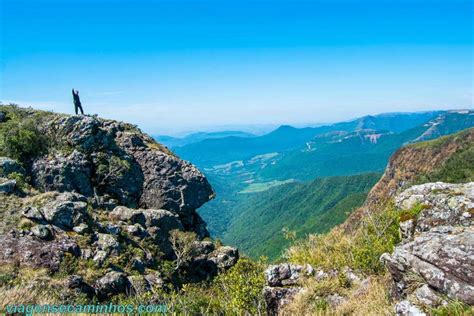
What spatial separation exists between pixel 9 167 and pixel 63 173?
5.69m

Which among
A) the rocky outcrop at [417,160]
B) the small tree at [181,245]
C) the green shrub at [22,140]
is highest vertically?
the green shrub at [22,140]

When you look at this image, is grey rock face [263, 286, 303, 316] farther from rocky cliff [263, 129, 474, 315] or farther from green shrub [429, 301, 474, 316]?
green shrub [429, 301, 474, 316]

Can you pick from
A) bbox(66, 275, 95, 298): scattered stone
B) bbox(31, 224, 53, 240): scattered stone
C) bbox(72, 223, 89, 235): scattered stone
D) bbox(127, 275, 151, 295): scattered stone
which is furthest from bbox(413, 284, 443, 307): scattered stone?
bbox(72, 223, 89, 235): scattered stone

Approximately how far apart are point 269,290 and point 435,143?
642 ft

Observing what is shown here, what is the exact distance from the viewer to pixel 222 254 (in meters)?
41.8

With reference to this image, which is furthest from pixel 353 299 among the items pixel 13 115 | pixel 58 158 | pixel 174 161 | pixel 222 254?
pixel 13 115

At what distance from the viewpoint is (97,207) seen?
3694 centimetres

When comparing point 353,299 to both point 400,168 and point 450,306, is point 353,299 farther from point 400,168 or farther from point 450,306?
point 400,168

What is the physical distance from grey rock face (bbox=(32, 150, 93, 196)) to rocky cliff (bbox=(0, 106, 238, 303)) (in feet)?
0.31

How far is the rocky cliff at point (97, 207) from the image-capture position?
2314 cm

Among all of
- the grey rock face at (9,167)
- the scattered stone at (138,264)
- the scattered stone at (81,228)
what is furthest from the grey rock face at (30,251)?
the grey rock face at (9,167)

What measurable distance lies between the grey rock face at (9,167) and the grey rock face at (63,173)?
94.8 inches

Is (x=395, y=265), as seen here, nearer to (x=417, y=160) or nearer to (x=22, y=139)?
(x=22, y=139)

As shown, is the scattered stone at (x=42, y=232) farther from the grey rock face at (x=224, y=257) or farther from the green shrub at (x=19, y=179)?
the grey rock face at (x=224, y=257)
